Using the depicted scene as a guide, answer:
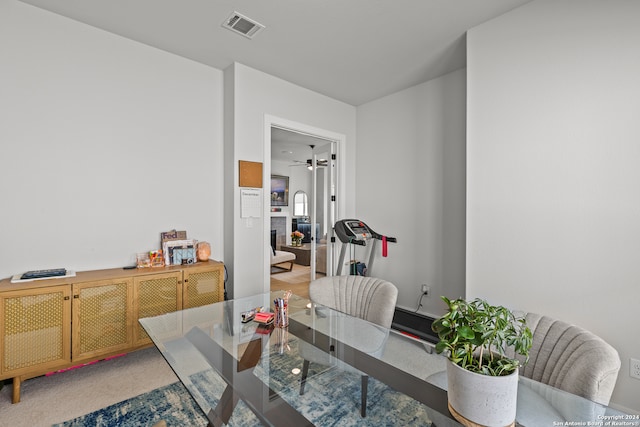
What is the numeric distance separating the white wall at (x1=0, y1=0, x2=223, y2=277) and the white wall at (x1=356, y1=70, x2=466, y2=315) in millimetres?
2082

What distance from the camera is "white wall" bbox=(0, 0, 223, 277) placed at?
2.24 m

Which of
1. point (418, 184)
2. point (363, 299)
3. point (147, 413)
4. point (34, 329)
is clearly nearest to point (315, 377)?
point (363, 299)

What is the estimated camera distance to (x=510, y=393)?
0.82 meters

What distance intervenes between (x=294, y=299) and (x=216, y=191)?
1.62 metres

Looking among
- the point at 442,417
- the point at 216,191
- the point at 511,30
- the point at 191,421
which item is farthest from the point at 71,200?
the point at 511,30

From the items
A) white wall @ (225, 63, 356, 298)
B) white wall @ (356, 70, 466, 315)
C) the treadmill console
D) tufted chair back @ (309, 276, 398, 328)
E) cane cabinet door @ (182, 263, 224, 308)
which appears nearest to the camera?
tufted chair back @ (309, 276, 398, 328)

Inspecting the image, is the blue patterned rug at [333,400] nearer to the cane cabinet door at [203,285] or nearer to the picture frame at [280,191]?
the cane cabinet door at [203,285]

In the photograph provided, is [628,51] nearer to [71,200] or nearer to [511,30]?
[511,30]

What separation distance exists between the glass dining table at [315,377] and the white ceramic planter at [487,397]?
0.58ft

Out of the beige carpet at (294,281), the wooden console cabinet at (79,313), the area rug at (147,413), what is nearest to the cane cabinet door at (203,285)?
the wooden console cabinet at (79,313)

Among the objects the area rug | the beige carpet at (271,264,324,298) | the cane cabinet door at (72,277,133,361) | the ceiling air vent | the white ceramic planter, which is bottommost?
the area rug

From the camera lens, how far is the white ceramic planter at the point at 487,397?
2.67ft

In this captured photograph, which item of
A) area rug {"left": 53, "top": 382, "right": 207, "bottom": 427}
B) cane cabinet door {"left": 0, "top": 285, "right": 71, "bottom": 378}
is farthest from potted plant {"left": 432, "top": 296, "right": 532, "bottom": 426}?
cane cabinet door {"left": 0, "top": 285, "right": 71, "bottom": 378}

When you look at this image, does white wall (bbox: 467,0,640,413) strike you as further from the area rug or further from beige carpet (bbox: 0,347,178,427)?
beige carpet (bbox: 0,347,178,427)
